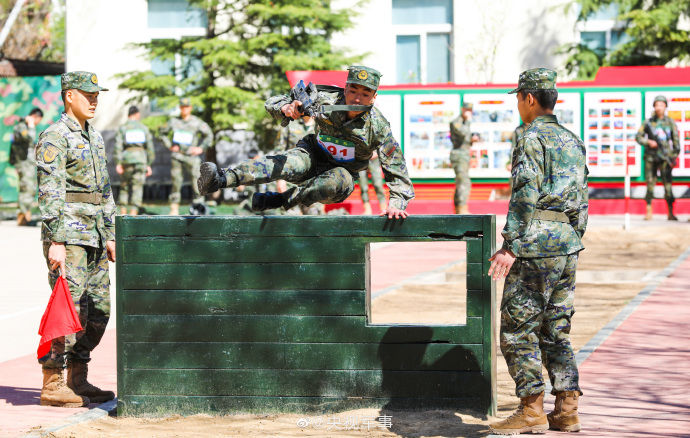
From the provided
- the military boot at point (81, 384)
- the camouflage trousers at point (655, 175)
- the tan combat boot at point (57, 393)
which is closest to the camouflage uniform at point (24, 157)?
the camouflage trousers at point (655, 175)

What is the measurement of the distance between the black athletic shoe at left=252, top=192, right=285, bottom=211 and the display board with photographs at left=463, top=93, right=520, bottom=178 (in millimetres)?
16612

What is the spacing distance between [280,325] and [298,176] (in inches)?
42.9

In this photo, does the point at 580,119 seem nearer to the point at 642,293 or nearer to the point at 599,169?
the point at 599,169

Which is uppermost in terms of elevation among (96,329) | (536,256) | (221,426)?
(536,256)

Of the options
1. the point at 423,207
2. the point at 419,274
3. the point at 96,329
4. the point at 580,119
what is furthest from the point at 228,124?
the point at 96,329

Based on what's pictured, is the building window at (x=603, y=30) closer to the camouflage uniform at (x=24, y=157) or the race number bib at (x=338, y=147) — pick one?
the camouflage uniform at (x=24, y=157)

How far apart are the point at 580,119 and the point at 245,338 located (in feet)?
58.3

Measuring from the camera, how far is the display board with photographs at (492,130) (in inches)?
946

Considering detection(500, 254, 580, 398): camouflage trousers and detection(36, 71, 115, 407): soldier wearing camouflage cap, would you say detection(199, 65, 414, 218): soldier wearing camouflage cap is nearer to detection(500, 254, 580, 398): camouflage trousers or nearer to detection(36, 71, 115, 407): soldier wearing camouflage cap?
detection(36, 71, 115, 407): soldier wearing camouflage cap

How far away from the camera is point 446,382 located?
276 inches

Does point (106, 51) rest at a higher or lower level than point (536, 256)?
higher

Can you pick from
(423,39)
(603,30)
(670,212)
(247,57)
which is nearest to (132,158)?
(247,57)

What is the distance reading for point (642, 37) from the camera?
2827 centimetres

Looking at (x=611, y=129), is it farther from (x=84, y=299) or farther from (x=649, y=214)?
(x=84, y=299)
